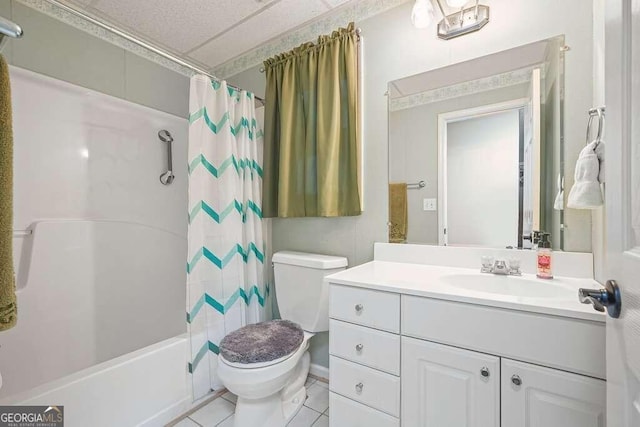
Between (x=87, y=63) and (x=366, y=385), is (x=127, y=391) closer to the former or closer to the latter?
(x=366, y=385)

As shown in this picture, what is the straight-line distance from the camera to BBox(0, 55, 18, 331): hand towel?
2.18ft

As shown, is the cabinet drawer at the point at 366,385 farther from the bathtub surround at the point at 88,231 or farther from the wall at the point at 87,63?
the wall at the point at 87,63

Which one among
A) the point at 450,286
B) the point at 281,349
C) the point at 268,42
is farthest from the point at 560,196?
the point at 268,42

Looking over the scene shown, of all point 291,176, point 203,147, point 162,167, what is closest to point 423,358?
point 291,176

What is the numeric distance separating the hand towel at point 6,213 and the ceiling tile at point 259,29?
1330 mm

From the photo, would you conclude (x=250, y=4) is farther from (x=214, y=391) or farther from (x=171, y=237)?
(x=214, y=391)

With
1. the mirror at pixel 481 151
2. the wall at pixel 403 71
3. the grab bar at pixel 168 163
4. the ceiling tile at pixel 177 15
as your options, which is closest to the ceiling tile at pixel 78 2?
the ceiling tile at pixel 177 15

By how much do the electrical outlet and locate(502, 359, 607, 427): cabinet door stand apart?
742 millimetres

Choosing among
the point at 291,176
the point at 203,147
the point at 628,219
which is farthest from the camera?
the point at 291,176

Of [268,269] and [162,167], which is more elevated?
[162,167]

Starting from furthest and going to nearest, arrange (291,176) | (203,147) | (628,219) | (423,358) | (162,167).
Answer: (162,167)
(291,176)
(203,147)
(423,358)
(628,219)

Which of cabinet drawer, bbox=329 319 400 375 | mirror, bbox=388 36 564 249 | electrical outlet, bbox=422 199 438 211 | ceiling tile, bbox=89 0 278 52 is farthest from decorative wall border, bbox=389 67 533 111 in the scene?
cabinet drawer, bbox=329 319 400 375

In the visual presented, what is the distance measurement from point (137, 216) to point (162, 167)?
0.40m

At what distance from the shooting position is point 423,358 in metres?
0.91
